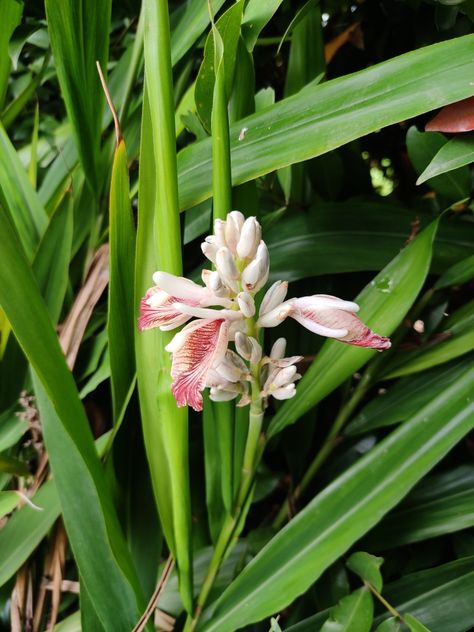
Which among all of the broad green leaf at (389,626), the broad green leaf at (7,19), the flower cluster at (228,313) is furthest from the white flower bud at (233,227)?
the broad green leaf at (7,19)

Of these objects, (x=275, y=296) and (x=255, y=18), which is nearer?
(x=275, y=296)

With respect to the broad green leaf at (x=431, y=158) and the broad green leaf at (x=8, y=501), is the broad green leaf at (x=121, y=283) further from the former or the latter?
the broad green leaf at (x=431, y=158)

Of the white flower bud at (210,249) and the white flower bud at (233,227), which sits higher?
the white flower bud at (233,227)

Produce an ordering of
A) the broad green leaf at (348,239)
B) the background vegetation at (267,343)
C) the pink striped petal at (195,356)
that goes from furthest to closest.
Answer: the broad green leaf at (348,239) → the background vegetation at (267,343) → the pink striped petal at (195,356)

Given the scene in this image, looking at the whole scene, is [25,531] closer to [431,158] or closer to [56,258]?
[56,258]

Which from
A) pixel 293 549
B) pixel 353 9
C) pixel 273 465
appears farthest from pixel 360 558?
pixel 353 9

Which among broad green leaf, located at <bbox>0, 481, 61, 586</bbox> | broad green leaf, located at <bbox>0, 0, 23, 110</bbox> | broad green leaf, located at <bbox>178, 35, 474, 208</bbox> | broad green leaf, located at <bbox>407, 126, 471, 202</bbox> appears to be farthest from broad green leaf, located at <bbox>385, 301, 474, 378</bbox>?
broad green leaf, located at <bbox>0, 0, 23, 110</bbox>

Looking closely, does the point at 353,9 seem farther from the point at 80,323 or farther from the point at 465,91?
the point at 80,323

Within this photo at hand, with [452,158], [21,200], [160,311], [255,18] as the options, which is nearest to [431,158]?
[452,158]
